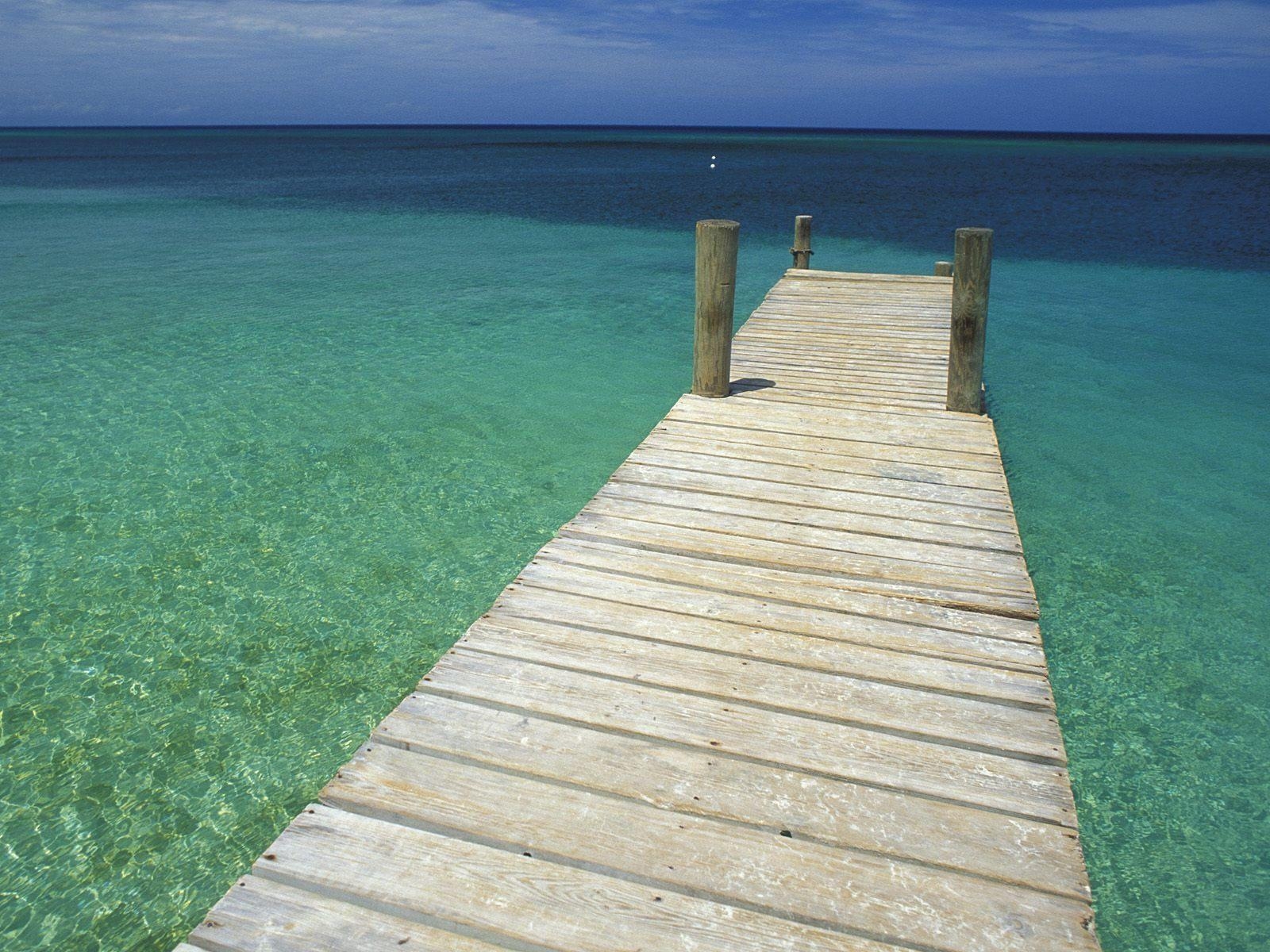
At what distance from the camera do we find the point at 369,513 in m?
6.86

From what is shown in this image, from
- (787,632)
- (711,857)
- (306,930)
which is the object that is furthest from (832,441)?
(306,930)

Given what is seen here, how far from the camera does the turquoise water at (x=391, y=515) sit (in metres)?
3.87

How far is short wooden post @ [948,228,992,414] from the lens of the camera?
5793 mm

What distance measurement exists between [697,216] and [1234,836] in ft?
84.5

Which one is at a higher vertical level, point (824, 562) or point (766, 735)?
point (824, 562)

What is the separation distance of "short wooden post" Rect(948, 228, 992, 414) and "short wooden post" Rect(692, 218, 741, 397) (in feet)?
4.97

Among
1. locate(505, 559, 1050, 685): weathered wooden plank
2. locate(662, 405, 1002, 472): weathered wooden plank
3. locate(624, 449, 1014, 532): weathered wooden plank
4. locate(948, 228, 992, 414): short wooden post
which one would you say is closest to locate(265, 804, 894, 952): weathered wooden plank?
locate(505, 559, 1050, 685): weathered wooden plank

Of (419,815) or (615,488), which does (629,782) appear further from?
(615,488)

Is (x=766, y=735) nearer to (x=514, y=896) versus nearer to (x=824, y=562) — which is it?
(x=514, y=896)

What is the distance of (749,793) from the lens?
2695mm

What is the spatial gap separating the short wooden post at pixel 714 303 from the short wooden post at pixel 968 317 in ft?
4.97

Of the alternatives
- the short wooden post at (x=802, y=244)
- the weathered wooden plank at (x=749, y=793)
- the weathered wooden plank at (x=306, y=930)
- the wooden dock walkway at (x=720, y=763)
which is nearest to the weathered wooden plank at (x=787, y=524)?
the wooden dock walkway at (x=720, y=763)

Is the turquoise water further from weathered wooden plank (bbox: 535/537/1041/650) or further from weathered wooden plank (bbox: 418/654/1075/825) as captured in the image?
weathered wooden plank (bbox: 418/654/1075/825)

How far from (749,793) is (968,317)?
4427 mm
